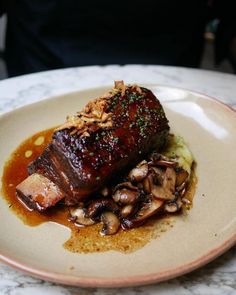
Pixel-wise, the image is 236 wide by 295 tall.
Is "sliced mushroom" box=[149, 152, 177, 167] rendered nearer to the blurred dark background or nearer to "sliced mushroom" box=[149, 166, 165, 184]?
"sliced mushroom" box=[149, 166, 165, 184]

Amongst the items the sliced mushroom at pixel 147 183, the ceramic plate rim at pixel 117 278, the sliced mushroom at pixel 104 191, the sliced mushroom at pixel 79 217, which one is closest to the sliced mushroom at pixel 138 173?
the sliced mushroom at pixel 147 183

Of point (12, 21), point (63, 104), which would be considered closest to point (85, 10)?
point (12, 21)

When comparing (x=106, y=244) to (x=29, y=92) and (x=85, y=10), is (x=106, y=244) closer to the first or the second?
(x=29, y=92)

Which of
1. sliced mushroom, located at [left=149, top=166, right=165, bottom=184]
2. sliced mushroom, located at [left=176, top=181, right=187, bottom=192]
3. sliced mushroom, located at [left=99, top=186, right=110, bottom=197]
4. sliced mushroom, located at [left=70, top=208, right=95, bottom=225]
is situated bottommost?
sliced mushroom, located at [left=70, top=208, right=95, bottom=225]

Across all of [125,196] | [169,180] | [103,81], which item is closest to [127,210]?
[125,196]

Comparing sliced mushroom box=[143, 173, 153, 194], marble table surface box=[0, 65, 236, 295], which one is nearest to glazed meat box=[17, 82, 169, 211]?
sliced mushroom box=[143, 173, 153, 194]

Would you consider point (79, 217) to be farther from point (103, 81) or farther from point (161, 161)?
point (103, 81)
